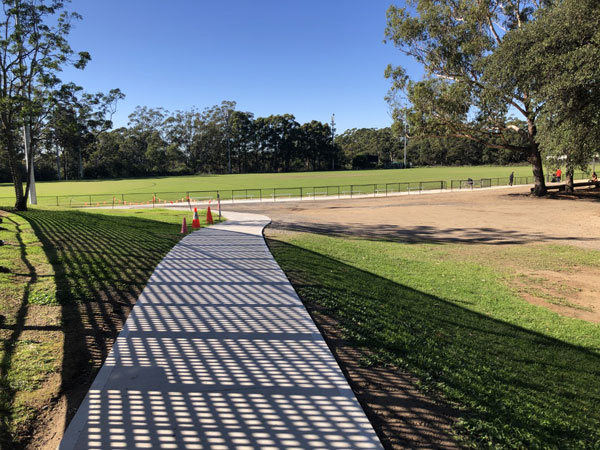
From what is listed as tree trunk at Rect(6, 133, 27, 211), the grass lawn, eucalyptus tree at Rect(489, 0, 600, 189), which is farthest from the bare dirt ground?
the grass lawn

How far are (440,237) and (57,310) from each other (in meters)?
14.0

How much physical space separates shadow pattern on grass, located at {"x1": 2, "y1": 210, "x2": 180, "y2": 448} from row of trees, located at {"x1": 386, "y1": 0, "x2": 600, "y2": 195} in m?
16.2

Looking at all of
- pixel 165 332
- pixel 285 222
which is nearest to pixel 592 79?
pixel 285 222

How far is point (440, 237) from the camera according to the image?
16.0 m

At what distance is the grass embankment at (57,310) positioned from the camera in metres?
3.53

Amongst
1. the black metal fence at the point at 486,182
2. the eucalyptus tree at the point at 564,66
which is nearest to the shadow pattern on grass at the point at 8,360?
the eucalyptus tree at the point at 564,66

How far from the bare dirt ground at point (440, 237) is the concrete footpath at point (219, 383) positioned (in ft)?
0.81

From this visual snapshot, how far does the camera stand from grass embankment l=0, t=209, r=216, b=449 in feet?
11.6

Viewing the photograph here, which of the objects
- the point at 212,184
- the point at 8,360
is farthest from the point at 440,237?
the point at 212,184

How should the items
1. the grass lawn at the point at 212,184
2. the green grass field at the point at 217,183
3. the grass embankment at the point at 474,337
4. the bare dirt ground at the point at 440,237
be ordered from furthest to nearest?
the green grass field at the point at 217,183 → the grass lawn at the point at 212,184 → the grass embankment at the point at 474,337 → the bare dirt ground at the point at 440,237

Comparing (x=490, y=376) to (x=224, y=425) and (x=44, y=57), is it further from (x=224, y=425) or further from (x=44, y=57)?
(x=44, y=57)

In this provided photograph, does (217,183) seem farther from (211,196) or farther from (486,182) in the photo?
(486,182)

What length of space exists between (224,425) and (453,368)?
2.72 m

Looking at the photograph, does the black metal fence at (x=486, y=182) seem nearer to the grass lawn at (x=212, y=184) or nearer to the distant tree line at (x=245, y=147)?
the grass lawn at (x=212, y=184)
